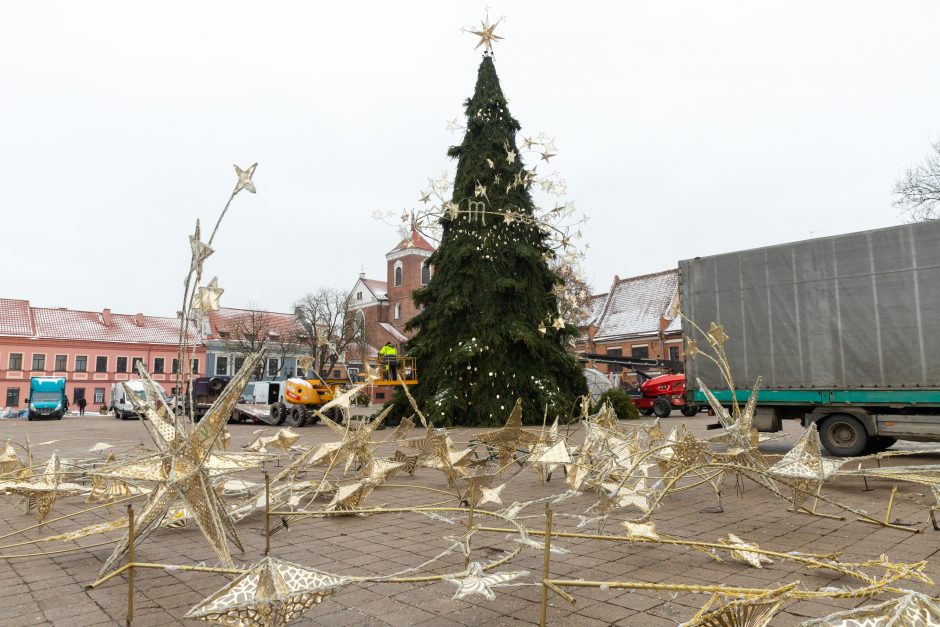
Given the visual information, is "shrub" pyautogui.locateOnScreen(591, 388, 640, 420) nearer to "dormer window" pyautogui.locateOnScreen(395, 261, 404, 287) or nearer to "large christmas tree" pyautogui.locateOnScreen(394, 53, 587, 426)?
"large christmas tree" pyautogui.locateOnScreen(394, 53, 587, 426)

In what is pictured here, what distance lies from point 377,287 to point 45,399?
34760 mm

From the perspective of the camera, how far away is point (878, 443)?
10.4 meters

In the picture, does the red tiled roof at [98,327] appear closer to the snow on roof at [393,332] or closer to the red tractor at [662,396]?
the snow on roof at [393,332]

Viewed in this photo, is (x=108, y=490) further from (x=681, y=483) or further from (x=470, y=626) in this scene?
(x=681, y=483)

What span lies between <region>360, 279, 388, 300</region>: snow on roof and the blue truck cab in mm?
31078

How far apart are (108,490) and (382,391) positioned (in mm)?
44181

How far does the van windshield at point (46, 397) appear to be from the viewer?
31.6m

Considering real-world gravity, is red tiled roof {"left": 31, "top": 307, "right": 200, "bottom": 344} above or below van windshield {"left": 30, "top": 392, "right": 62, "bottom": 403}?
above

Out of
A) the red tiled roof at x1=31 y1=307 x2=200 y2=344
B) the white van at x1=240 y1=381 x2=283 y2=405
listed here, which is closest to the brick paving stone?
the white van at x1=240 y1=381 x2=283 y2=405

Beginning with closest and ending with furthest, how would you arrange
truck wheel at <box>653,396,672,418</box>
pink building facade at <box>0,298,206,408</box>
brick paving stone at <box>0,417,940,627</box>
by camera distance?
brick paving stone at <box>0,417,940,627</box> < truck wheel at <box>653,396,672,418</box> < pink building facade at <box>0,298,206,408</box>

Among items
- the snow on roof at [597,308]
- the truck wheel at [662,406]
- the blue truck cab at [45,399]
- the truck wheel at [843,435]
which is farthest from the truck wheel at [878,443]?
the snow on roof at [597,308]

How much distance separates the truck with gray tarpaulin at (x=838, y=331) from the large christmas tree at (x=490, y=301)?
628cm

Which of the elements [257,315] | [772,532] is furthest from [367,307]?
[772,532]

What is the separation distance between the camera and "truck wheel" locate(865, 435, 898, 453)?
32.3 ft
